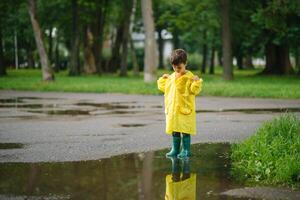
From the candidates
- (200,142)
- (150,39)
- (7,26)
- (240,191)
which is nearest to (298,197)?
(240,191)

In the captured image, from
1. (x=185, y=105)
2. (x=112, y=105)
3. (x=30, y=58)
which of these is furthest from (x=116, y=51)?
(x=185, y=105)

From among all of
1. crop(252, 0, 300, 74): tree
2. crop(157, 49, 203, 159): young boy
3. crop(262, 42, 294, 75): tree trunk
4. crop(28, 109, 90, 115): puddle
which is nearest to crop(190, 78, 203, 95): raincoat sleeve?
crop(157, 49, 203, 159): young boy

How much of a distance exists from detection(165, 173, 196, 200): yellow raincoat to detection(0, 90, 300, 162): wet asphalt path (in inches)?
82.9

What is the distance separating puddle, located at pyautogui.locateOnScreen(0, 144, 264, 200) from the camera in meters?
6.38

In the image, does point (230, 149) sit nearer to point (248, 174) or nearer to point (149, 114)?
point (248, 174)

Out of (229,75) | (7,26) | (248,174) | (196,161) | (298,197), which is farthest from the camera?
(7,26)

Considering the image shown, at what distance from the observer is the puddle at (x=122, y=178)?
638 cm

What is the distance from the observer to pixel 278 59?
44500 mm

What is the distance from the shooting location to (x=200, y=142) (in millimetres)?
10391

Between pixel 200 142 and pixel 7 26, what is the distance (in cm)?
5172

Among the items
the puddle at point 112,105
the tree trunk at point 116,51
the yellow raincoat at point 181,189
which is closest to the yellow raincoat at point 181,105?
the yellow raincoat at point 181,189

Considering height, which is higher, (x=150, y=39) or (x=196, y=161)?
(x=150, y=39)

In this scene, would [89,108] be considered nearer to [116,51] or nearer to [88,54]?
[88,54]

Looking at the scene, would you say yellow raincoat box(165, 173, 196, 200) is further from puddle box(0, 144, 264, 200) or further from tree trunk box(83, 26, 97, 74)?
tree trunk box(83, 26, 97, 74)
